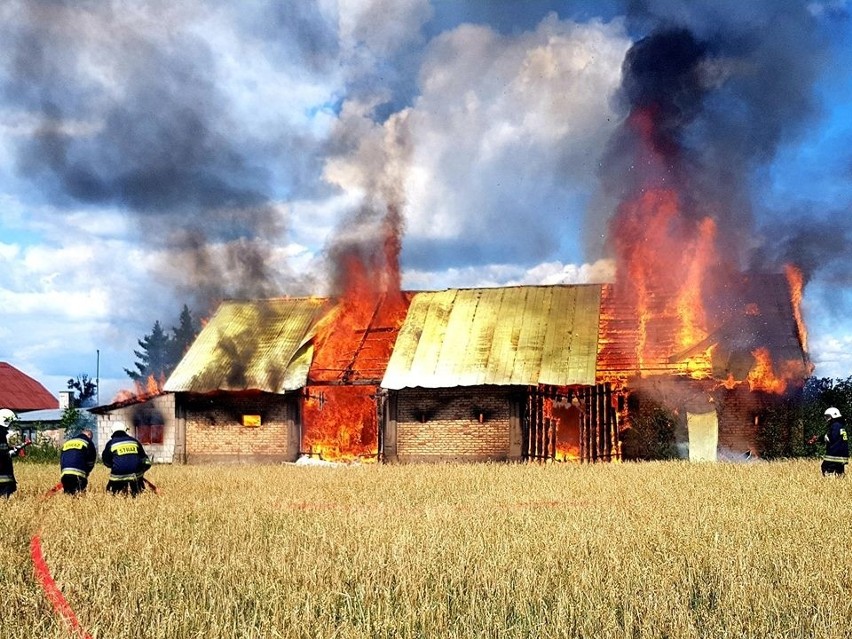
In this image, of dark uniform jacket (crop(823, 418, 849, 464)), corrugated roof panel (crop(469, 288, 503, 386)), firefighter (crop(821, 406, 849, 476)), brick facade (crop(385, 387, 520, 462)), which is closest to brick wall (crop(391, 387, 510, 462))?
brick facade (crop(385, 387, 520, 462))

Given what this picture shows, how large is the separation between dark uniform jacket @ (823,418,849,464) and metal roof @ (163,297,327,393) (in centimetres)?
1579

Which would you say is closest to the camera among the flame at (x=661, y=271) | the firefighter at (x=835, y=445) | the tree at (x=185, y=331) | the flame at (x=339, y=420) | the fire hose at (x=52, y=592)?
the fire hose at (x=52, y=592)

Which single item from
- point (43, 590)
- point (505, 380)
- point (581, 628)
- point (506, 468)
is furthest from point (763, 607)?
point (505, 380)

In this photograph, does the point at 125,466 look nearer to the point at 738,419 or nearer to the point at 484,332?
the point at 484,332

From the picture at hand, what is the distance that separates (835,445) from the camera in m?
16.3

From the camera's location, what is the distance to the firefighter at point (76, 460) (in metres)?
13.7

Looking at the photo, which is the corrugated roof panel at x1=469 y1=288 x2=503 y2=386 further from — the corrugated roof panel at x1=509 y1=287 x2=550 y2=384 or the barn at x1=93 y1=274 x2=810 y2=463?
the corrugated roof panel at x1=509 y1=287 x2=550 y2=384

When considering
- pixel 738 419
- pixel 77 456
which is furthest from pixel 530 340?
pixel 77 456

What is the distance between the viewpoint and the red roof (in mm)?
50875

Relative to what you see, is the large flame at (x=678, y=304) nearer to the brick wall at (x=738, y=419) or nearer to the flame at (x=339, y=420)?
the brick wall at (x=738, y=419)

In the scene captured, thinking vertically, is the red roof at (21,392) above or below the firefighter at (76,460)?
above

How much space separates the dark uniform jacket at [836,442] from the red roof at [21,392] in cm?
4586

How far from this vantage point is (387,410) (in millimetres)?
26516

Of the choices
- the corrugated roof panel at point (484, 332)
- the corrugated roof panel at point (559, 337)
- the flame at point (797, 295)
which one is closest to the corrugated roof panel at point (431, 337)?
the corrugated roof panel at point (484, 332)
